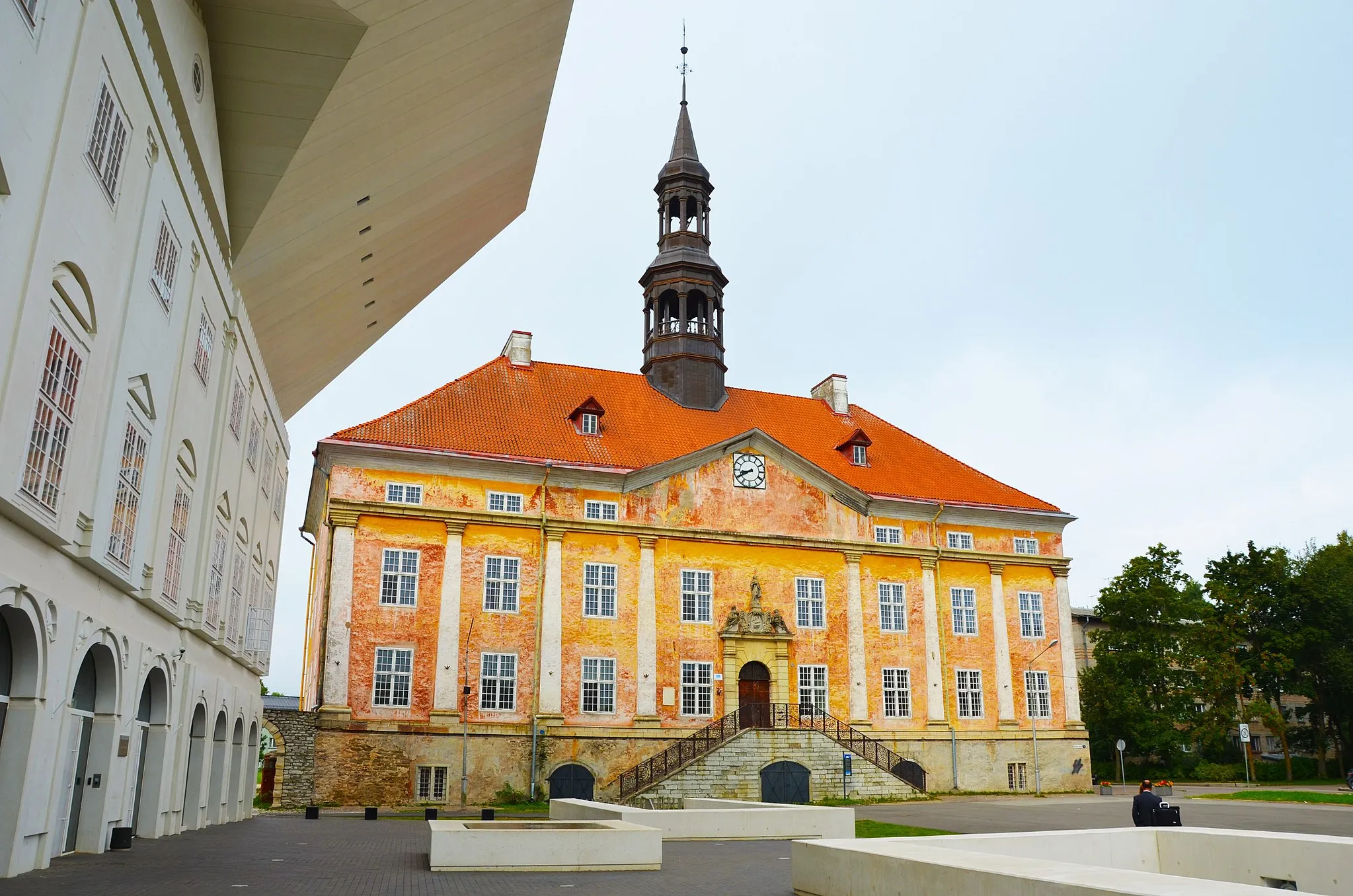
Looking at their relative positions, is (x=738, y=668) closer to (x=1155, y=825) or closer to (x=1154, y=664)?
(x=1155, y=825)

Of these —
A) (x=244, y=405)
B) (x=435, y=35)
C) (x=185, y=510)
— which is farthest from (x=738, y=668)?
(x=435, y=35)

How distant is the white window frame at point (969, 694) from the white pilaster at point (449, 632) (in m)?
19.9

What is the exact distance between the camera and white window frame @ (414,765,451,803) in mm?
33281

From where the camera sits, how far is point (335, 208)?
21.4 meters

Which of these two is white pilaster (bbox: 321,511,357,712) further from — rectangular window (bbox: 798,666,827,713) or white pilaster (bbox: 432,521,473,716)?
rectangular window (bbox: 798,666,827,713)

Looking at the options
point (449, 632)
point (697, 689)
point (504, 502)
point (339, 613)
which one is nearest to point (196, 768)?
point (339, 613)

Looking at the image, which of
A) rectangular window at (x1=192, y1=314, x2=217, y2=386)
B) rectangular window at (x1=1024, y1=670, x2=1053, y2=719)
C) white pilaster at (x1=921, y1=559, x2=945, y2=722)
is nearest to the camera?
rectangular window at (x1=192, y1=314, x2=217, y2=386)

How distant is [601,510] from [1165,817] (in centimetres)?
2483

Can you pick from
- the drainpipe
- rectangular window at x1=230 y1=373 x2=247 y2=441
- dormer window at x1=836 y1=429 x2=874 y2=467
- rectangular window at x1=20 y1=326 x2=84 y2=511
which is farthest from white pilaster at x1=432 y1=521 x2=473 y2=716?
rectangular window at x1=20 y1=326 x2=84 y2=511

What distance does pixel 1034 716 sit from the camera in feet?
139

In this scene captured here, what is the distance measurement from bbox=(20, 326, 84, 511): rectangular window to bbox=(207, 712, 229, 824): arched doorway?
13.9m

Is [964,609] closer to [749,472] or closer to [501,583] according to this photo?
[749,472]

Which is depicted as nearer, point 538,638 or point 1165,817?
point 1165,817

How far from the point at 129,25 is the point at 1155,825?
1838cm
